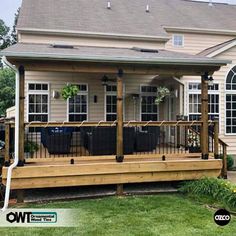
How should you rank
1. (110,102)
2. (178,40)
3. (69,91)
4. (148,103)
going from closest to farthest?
1. (69,91)
2. (110,102)
3. (148,103)
4. (178,40)

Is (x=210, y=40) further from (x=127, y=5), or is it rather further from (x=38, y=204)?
(x=38, y=204)

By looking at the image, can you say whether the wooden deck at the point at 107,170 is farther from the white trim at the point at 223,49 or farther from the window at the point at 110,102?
the white trim at the point at 223,49

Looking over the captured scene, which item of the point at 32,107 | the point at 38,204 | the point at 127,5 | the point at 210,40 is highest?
the point at 127,5

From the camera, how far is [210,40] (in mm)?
13531

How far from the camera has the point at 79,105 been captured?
1117 centimetres

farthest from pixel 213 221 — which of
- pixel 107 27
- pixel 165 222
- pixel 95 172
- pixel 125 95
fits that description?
pixel 107 27

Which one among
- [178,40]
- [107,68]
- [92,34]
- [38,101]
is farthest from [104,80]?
[178,40]

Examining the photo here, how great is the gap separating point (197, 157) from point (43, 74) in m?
5.68

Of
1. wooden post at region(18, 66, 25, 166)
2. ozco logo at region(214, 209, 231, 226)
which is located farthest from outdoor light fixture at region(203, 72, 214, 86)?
wooden post at region(18, 66, 25, 166)

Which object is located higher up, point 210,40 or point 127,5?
point 127,5

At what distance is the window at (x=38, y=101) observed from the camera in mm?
10602

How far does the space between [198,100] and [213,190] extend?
4918 millimetres

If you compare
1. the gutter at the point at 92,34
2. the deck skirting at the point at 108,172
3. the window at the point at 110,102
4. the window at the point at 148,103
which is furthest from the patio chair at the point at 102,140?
the gutter at the point at 92,34

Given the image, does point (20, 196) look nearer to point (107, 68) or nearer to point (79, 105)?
point (107, 68)
